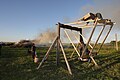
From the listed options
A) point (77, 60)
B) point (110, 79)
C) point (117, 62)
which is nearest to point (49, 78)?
point (110, 79)

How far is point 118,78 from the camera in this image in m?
12.1

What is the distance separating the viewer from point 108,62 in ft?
50.8

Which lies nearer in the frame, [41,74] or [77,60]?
[41,74]

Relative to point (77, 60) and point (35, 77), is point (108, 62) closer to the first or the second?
point (77, 60)

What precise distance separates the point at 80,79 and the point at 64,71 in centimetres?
165

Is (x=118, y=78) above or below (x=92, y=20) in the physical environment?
below

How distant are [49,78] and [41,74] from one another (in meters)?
0.78

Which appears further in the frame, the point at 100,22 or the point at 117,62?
the point at 117,62

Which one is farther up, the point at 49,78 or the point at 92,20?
the point at 92,20

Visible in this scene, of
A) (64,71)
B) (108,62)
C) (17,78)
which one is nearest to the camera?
(17,78)

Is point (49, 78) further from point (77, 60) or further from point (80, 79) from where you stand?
point (77, 60)

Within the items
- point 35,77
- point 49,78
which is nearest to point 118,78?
point 49,78

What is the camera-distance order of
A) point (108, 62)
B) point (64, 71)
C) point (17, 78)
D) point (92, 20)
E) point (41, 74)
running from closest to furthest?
point (17, 78)
point (41, 74)
point (64, 71)
point (92, 20)
point (108, 62)

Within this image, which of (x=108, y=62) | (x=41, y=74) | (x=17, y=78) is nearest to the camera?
(x=17, y=78)
